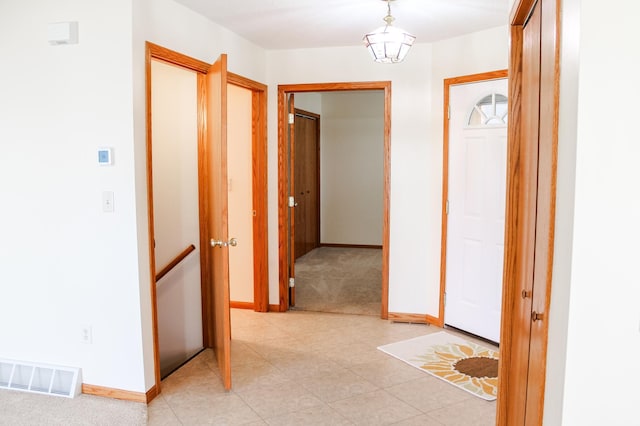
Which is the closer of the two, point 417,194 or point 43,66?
point 43,66

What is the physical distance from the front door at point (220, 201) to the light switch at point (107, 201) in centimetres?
59

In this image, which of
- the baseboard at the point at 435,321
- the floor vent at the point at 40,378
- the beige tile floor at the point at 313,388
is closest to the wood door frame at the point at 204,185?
the beige tile floor at the point at 313,388

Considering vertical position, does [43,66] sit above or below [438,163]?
above

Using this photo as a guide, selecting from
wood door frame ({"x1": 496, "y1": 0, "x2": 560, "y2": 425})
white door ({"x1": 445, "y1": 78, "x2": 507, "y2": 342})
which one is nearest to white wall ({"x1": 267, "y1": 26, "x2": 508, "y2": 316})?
white door ({"x1": 445, "y1": 78, "x2": 507, "y2": 342})

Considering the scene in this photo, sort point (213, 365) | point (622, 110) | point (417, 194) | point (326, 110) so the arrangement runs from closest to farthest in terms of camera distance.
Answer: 1. point (622, 110)
2. point (213, 365)
3. point (417, 194)
4. point (326, 110)

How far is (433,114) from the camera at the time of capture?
420 cm

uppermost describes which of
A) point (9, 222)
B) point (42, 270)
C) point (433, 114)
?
point (433, 114)

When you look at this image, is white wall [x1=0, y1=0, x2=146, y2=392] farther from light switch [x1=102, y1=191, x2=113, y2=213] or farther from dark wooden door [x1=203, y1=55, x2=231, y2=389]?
dark wooden door [x1=203, y1=55, x2=231, y2=389]

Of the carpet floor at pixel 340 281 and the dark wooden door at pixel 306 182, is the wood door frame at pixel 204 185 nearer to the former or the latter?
the carpet floor at pixel 340 281

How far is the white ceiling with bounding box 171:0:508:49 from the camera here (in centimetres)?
316

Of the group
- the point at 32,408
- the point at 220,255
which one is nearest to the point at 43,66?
the point at 220,255

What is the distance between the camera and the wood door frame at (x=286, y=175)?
14.1 feet

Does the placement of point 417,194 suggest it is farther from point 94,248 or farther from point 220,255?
point 94,248

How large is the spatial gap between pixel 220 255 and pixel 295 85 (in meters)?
1.98
